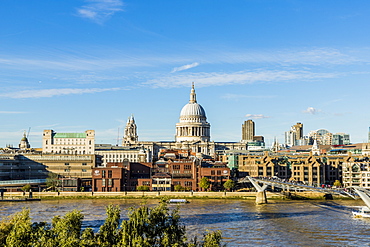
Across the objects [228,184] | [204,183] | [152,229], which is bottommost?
[152,229]

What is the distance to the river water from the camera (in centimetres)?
5294

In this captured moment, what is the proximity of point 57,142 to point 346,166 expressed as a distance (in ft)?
352

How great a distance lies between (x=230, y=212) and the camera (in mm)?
74812

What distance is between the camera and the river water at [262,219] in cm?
5294

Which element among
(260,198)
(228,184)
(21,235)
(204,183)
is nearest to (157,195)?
(204,183)

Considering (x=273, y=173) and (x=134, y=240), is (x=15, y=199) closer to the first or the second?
(x=273, y=173)

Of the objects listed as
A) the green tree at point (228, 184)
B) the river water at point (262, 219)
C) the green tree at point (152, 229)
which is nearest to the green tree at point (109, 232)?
the green tree at point (152, 229)

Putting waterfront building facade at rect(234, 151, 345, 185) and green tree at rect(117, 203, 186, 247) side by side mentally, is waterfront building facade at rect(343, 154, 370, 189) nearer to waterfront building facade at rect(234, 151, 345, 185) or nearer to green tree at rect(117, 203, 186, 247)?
waterfront building facade at rect(234, 151, 345, 185)

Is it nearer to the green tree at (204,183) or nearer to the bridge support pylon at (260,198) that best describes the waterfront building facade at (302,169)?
the green tree at (204,183)

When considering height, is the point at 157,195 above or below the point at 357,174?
below

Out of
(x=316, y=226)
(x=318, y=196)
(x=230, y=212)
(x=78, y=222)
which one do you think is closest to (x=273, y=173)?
(x=318, y=196)

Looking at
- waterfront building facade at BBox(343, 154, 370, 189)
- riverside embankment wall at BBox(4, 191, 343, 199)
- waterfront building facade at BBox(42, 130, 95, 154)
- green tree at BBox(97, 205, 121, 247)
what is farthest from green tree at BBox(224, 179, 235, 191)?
waterfront building facade at BBox(42, 130, 95, 154)

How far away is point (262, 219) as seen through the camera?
2628 inches

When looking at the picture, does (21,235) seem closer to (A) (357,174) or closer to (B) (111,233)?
(B) (111,233)
